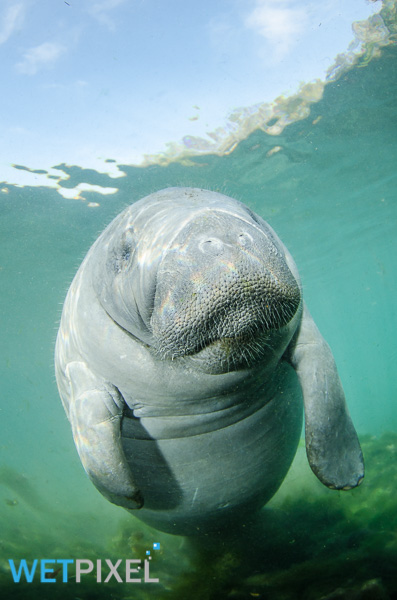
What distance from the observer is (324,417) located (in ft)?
8.76

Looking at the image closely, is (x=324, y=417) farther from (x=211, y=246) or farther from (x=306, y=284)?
(x=306, y=284)

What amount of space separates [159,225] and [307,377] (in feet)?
4.93

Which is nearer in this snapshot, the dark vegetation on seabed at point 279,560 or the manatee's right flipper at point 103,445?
the manatee's right flipper at point 103,445

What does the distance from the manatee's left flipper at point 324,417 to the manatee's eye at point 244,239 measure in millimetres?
1247

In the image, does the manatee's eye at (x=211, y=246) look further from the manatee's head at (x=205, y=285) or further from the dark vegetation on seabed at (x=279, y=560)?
the dark vegetation on seabed at (x=279, y=560)

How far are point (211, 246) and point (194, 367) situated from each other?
0.82 m

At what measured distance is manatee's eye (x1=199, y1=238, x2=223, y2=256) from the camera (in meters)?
1.70

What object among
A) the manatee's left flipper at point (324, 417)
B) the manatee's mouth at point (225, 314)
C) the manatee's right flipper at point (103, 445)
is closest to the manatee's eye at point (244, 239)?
the manatee's mouth at point (225, 314)

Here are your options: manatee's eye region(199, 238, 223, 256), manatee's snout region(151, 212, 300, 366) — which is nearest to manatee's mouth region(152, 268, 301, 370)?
manatee's snout region(151, 212, 300, 366)

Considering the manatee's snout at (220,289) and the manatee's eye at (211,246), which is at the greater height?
the manatee's eye at (211,246)

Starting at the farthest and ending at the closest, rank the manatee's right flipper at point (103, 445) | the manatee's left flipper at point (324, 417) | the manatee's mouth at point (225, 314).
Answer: the manatee's left flipper at point (324, 417)
the manatee's right flipper at point (103, 445)
the manatee's mouth at point (225, 314)

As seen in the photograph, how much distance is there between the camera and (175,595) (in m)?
3.44

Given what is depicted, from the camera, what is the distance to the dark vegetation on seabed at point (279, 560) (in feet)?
8.91

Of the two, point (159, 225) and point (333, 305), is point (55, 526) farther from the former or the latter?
point (333, 305)
